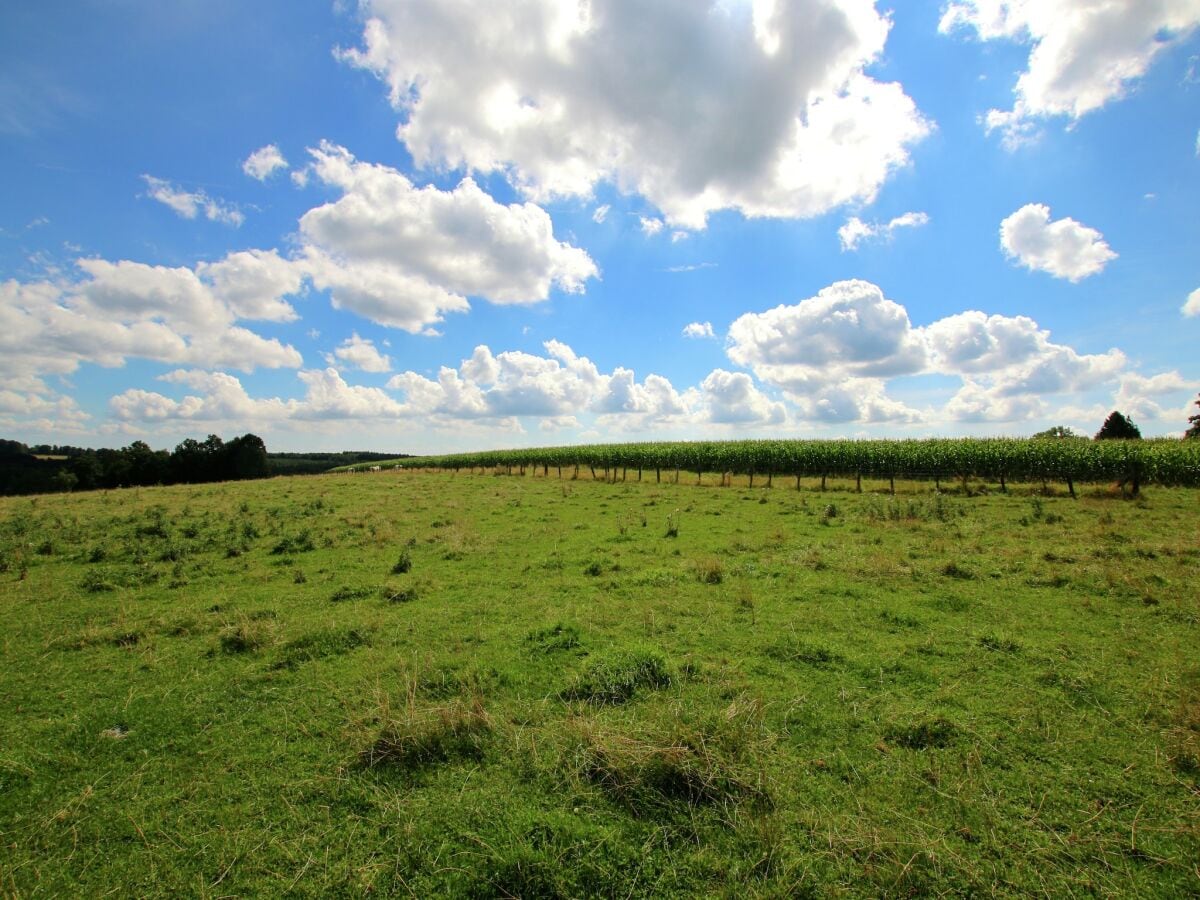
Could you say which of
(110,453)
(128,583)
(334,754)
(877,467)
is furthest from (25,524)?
(110,453)

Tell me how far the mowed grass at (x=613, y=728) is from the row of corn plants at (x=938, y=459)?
23886mm

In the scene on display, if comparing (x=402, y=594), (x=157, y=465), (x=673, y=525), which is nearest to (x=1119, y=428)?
(x=673, y=525)

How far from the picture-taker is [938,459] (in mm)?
37406

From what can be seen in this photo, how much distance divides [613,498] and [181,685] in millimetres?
24610

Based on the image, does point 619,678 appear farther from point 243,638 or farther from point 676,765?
point 243,638

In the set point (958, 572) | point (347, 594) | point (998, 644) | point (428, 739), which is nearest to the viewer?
point (428, 739)

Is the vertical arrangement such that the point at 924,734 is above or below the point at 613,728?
below

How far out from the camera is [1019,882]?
4051 mm

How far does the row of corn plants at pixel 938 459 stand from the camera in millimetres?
30188

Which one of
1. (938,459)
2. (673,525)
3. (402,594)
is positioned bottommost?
(402,594)

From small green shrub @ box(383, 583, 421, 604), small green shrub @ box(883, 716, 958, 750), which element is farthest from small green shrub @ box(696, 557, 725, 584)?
small green shrub @ box(383, 583, 421, 604)

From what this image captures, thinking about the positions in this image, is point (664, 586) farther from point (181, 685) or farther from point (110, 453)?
point (110, 453)

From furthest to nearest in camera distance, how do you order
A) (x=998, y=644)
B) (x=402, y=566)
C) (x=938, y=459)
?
1. (x=938, y=459)
2. (x=402, y=566)
3. (x=998, y=644)

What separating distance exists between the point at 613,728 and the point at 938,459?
131 ft
